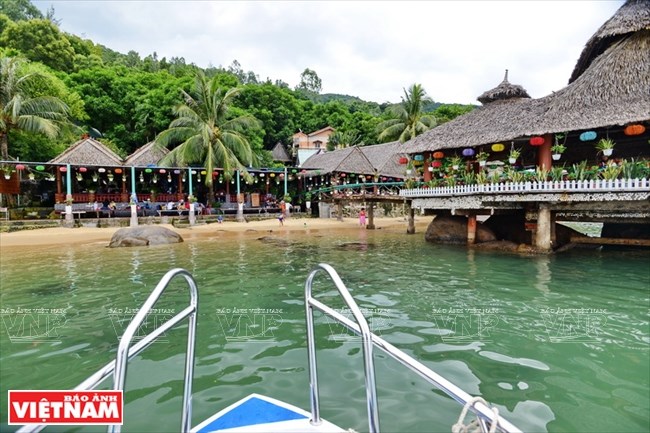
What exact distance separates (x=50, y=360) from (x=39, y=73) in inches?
1016

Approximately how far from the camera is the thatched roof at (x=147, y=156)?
27053 mm

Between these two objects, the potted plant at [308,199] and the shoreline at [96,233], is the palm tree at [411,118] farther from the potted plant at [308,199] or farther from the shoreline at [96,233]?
the shoreline at [96,233]

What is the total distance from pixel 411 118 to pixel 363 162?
29.2 ft

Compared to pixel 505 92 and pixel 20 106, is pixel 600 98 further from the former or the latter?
pixel 20 106

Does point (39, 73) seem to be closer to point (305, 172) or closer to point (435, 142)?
point (305, 172)

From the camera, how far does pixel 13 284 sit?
898cm

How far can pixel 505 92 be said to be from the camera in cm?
1794

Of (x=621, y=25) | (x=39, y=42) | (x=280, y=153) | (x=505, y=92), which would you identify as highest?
(x=39, y=42)

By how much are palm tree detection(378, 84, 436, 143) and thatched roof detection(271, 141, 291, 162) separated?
11.5 metres

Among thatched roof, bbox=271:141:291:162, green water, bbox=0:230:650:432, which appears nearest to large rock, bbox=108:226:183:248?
green water, bbox=0:230:650:432

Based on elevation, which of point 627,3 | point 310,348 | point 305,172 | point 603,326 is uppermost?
point 627,3

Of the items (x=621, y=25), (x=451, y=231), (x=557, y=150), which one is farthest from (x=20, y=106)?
(x=621, y=25)

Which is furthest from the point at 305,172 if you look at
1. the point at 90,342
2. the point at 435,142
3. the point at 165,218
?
the point at 90,342

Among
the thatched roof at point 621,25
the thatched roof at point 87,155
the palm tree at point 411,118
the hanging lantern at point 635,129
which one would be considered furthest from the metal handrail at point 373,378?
the palm tree at point 411,118
